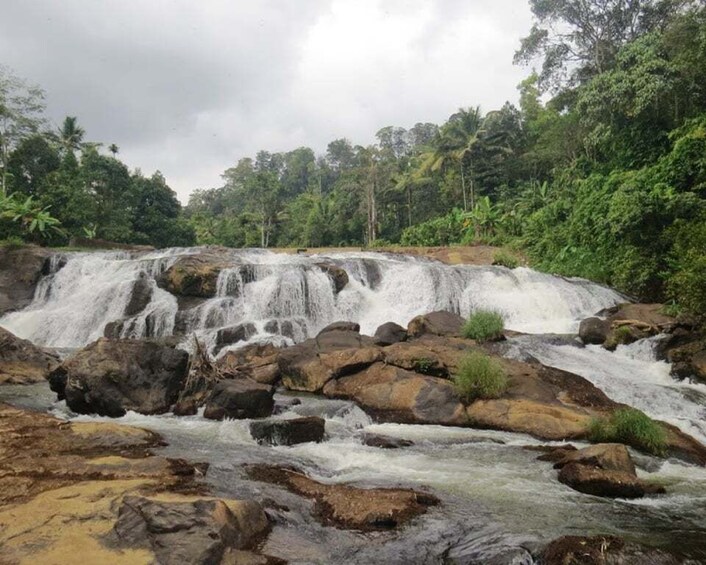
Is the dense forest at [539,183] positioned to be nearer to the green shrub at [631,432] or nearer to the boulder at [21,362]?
the green shrub at [631,432]

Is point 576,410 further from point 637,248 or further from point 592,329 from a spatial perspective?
point 637,248

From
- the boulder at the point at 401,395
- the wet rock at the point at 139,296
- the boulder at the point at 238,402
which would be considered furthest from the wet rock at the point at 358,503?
the wet rock at the point at 139,296

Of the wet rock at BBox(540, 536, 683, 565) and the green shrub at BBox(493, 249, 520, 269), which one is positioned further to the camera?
the green shrub at BBox(493, 249, 520, 269)

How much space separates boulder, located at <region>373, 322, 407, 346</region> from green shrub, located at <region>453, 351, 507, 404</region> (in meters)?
3.90

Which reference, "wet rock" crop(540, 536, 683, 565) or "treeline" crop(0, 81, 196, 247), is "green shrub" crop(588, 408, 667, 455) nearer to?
"wet rock" crop(540, 536, 683, 565)

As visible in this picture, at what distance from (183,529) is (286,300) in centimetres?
1638

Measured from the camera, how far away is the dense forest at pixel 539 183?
840 inches

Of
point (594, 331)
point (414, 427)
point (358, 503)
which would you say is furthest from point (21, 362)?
point (594, 331)

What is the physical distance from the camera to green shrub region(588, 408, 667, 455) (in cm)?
864

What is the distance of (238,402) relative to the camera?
9789mm

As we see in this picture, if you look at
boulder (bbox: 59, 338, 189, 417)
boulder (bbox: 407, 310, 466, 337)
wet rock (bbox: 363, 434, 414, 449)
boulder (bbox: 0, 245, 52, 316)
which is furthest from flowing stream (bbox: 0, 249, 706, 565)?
boulder (bbox: 407, 310, 466, 337)

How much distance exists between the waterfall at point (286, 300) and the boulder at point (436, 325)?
14.4 ft

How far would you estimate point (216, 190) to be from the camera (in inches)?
3789

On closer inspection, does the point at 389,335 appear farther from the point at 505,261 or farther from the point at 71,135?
the point at 71,135
